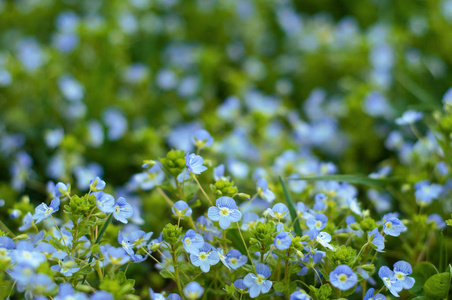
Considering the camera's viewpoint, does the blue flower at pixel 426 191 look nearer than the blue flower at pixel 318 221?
No

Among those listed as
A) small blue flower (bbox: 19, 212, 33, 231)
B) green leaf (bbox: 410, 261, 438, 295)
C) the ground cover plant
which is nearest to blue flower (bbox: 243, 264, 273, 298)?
the ground cover plant

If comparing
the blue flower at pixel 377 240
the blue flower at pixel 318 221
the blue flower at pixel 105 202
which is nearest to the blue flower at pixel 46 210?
the blue flower at pixel 105 202

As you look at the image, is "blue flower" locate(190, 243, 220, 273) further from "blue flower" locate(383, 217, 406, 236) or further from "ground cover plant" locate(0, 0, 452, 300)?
"blue flower" locate(383, 217, 406, 236)

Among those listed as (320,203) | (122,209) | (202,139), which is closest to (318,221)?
(320,203)

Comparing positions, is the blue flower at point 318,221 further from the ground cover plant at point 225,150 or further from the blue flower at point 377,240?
the blue flower at point 377,240

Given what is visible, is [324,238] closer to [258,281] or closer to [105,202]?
[258,281]

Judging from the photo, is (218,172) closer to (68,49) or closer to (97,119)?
(97,119)
